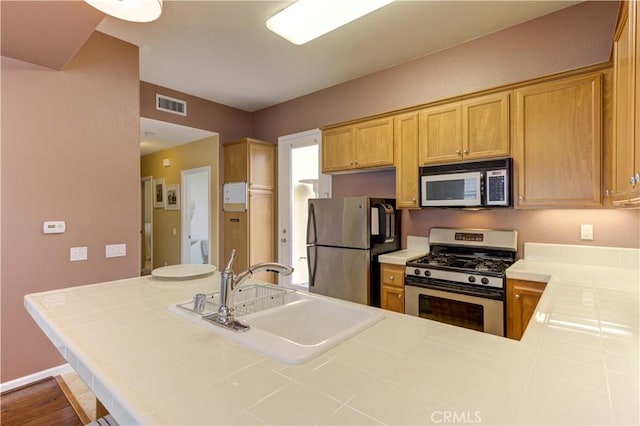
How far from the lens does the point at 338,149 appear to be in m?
3.48

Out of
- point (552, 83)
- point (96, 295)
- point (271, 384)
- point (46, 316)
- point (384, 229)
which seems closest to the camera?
point (271, 384)

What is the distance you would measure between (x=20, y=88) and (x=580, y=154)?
4.13m

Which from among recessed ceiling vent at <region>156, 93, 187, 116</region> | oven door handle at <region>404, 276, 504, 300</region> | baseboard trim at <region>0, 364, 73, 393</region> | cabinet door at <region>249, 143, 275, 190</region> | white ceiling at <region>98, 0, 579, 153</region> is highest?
white ceiling at <region>98, 0, 579, 153</region>

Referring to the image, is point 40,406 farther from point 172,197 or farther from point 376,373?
point 172,197

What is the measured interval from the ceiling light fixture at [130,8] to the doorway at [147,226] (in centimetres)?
530

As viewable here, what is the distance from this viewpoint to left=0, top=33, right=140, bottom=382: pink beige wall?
235 centimetres

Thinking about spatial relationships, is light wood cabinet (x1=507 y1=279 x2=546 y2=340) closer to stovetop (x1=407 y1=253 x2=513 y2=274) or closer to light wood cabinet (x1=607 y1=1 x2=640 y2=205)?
stovetop (x1=407 y1=253 x2=513 y2=274)

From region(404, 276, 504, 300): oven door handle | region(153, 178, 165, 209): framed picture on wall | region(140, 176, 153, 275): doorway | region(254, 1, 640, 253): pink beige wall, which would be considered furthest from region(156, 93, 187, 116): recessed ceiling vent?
region(404, 276, 504, 300): oven door handle

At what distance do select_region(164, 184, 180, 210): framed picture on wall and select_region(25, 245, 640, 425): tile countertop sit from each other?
15.0ft

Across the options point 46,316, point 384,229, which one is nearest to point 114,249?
point 46,316

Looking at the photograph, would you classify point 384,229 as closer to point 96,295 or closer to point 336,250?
point 336,250

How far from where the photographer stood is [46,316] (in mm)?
1303

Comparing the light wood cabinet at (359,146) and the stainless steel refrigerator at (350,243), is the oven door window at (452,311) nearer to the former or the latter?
the stainless steel refrigerator at (350,243)

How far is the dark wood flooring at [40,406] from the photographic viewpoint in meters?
2.03
